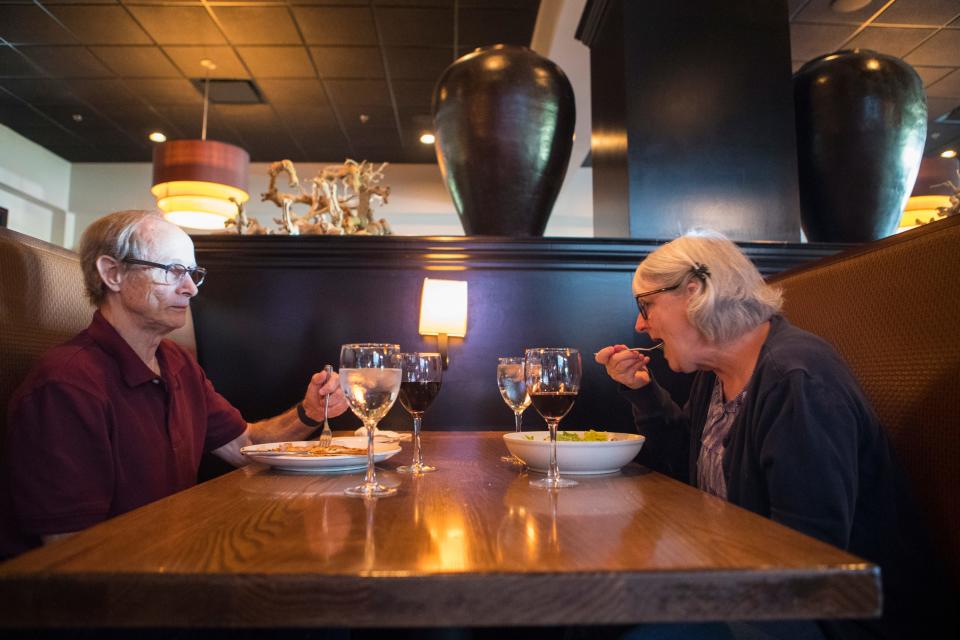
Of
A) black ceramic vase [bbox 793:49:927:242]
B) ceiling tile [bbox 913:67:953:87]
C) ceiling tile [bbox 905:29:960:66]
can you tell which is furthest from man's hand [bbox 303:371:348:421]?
ceiling tile [bbox 913:67:953:87]

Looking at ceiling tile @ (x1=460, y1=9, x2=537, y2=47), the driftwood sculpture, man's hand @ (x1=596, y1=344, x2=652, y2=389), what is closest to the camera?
man's hand @ (x1=596, y1=344, x2=652, y2=389)

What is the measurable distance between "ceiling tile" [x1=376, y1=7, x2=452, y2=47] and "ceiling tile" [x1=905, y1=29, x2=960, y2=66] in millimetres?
3334

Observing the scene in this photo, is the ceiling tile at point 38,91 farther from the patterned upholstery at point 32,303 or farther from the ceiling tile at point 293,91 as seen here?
the patterned upholstery at point 32,303

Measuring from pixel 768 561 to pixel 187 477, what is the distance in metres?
1.27

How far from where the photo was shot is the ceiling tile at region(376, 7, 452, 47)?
4137 millimetres

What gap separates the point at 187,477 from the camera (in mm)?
1417

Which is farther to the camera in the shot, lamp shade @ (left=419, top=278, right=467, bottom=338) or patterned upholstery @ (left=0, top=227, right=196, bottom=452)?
lamp shade @ (left=419, top=278, right=467, bottom=338)

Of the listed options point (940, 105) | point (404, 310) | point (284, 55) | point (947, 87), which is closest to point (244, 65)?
point (284, 55)

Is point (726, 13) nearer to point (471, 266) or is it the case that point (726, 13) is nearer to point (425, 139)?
point (471, 266)

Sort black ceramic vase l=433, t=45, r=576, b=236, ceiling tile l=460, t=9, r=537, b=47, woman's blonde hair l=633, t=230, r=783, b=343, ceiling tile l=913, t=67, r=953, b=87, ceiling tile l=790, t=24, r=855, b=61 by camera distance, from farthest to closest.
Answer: ceiling tile l=913, t=67, r=953, b=87 → ceiling tile l=790, t=24, r=855, b=61 → ceiling tile l=460, t=9, r=537, b=47 → black ceramic vase l=433, t=45, r=576, b=236 → woman's blonde hair l=633, t=230, r=783, b=343

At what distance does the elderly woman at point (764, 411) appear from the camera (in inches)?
38.0

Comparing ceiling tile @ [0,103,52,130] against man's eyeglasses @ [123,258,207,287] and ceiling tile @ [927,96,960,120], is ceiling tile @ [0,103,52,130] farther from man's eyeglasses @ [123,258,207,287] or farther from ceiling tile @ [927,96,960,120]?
ceiling tile @ [927,96,960,120]

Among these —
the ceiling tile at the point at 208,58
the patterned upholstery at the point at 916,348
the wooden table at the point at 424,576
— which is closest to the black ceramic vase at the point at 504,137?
the patterned upholstery at the point at 916,348

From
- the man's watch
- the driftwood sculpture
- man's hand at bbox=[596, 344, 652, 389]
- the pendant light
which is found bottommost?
the man's watch
